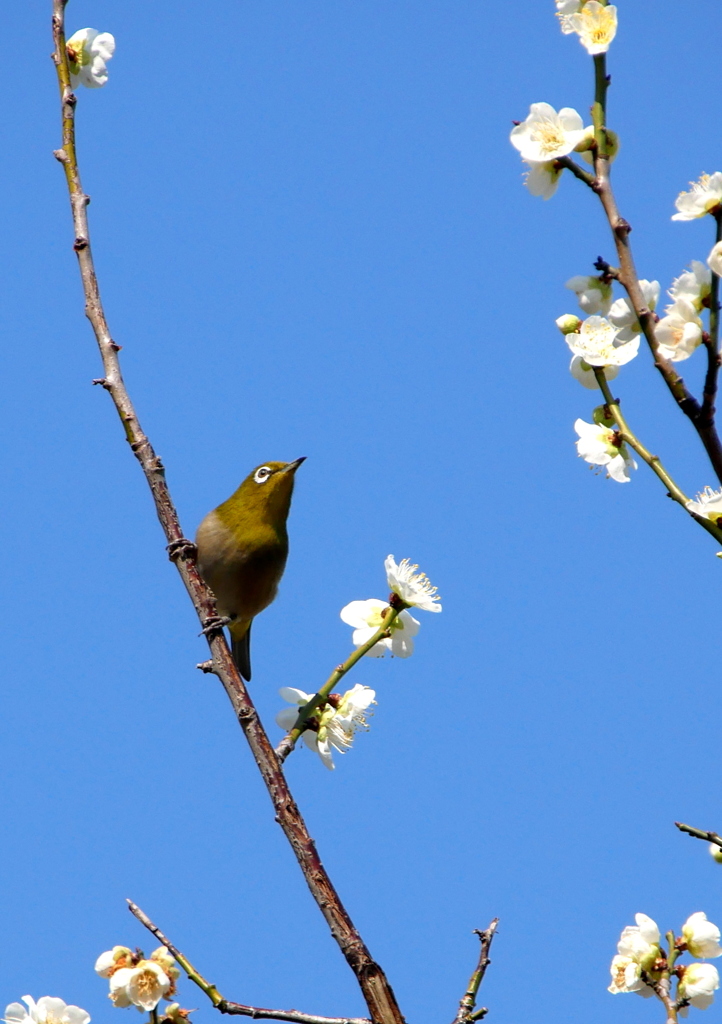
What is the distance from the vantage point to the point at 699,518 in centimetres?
243

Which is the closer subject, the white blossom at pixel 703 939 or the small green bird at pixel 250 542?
the white blossom at pixel 703 939

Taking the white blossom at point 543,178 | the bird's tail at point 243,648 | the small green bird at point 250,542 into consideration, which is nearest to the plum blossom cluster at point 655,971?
the white blossom at point 543,178

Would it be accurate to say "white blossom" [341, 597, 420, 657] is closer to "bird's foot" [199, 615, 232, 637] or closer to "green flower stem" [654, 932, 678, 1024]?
"bird's foot" [199, 615, 232, 637]

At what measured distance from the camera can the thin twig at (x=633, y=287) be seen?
2336mm

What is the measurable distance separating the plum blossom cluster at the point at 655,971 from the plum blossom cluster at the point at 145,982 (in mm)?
1229

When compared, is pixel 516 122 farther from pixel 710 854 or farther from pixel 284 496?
pixel 284 496

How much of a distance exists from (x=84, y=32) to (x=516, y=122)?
1914 mm

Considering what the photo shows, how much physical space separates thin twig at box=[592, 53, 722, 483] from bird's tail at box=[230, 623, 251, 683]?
5.75 metres

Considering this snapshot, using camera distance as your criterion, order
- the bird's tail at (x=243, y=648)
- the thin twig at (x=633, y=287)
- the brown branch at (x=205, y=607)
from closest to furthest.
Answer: the thin twig at (x=633, y=287) < the brown branch at (x=205, y=607) < the bird's tail at (x=243, y=648)

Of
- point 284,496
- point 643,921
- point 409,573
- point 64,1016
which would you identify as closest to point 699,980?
point 643,921

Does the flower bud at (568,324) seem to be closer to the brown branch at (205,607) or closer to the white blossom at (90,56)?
the brown branch at (205,607)

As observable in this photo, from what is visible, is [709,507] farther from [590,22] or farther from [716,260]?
[590,22]

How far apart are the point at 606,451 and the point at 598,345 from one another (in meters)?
0.31

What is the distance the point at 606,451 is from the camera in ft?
10.2
